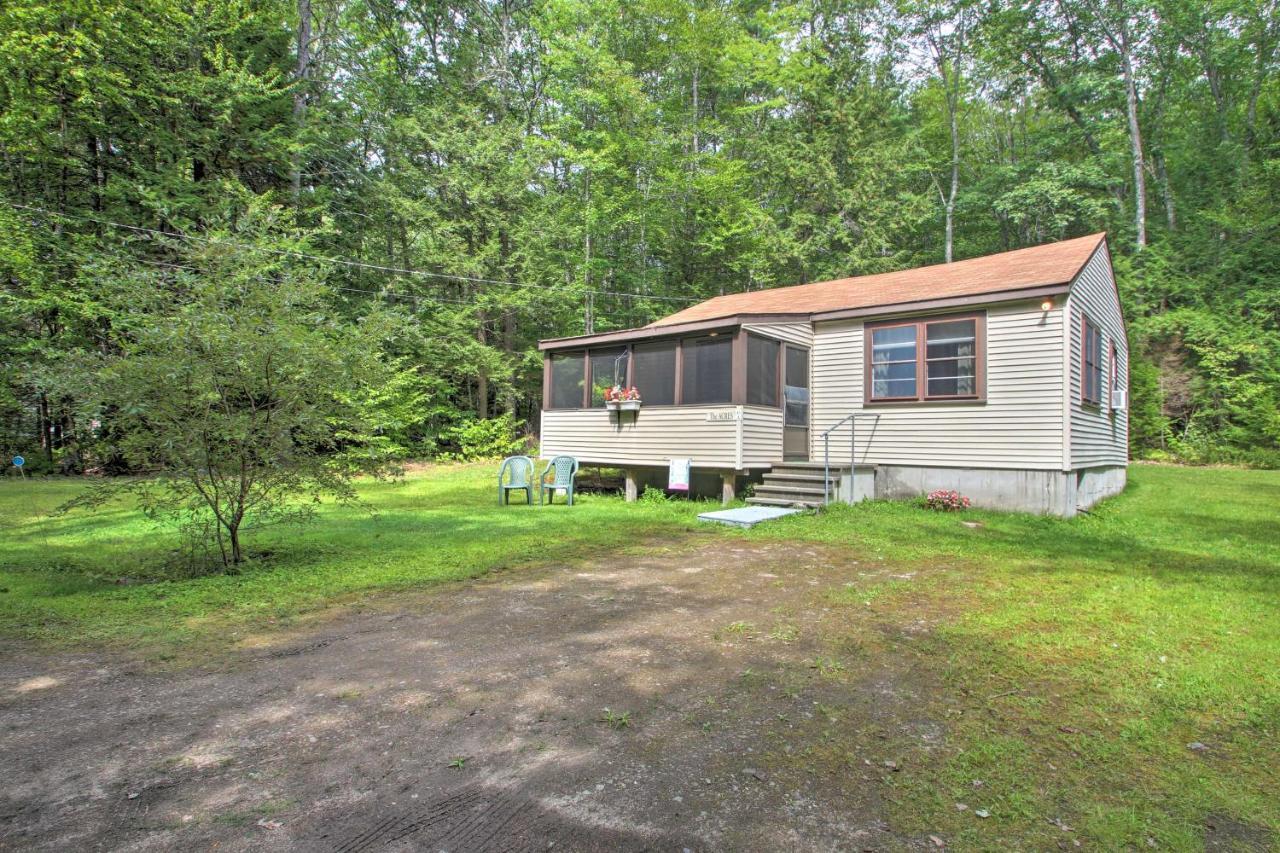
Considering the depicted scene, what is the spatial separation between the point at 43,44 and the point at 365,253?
802 centimetres

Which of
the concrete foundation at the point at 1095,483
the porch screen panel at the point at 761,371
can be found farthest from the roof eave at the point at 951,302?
the concrete foundation at the point at 1095,483

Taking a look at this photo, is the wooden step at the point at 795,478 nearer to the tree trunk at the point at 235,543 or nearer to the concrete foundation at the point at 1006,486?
the concrete foundation at the point at 1006,486

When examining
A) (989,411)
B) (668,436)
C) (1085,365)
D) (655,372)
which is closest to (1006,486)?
(989,411)

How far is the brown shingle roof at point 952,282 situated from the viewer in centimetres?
880

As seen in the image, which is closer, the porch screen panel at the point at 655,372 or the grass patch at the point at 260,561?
the grass patch at the point at 260,561

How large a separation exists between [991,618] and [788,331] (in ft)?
22.6

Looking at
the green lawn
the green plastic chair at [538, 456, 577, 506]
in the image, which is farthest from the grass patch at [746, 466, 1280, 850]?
the green plastic chair at [538, 456, 577, 506]

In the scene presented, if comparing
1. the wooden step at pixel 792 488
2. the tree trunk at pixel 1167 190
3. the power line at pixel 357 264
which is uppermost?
the tree trunk at pixel 1167 190

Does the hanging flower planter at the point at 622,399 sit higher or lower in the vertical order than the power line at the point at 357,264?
lower

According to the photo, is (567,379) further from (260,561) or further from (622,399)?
(260,561)

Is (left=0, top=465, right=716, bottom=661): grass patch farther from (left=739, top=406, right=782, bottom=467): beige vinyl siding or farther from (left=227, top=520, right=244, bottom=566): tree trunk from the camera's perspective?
(left=739, top=406, right=782, bottom=467): beige vinyl siding

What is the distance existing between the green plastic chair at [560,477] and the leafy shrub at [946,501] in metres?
5.76

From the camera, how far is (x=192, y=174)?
49.4 ft

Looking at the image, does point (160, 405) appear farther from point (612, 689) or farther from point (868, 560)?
point (868, 560)
